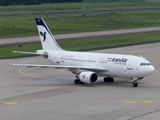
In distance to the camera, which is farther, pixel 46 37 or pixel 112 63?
pixel 46 37

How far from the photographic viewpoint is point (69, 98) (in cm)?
4809

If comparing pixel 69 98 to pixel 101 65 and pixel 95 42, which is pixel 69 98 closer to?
pixel 101 65

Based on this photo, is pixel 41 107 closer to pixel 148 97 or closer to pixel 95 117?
pixel 95 117

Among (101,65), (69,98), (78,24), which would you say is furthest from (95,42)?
(69,98)

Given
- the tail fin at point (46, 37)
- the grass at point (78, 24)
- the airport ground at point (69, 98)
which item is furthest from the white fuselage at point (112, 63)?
the grass at point (78, 24)

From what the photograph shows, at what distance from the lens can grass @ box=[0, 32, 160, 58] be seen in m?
91.2

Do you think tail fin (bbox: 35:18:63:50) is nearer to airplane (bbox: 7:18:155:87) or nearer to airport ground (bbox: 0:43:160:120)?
airplane (bbox: 7:18:155:87)

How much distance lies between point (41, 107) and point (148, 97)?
11071mm

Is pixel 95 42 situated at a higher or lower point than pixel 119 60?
higher

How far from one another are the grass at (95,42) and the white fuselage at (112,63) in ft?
82.2

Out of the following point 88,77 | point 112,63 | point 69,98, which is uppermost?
point 112,63

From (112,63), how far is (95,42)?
159 ft

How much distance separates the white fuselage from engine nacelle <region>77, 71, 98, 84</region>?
164cm

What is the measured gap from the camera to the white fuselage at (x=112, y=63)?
53.2 meters
